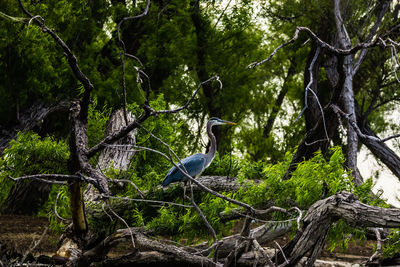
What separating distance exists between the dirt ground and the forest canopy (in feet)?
1.93

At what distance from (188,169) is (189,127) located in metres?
11.5

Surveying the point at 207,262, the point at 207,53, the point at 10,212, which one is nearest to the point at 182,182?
the point at 207,262

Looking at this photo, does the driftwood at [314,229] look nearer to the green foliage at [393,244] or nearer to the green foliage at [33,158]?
the green foliage at [393,244]

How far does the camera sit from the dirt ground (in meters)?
8.90

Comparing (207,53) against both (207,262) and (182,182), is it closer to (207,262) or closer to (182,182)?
(182,182)

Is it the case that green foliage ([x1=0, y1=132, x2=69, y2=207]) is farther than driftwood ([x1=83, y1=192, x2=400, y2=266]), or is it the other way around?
green foliage ([x1=0, y1=132, x2=69, y2=207])

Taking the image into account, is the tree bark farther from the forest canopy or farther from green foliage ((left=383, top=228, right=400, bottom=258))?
green foliage ((left=383, top=228, right=400, bottom=258))

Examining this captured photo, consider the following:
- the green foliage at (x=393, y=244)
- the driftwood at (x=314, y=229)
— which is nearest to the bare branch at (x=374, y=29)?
the green foliage at (x=393, y=244)

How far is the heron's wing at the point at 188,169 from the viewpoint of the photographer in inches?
284

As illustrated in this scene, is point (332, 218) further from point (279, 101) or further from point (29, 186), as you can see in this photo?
point (279, 101)

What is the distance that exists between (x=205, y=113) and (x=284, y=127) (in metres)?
3.61

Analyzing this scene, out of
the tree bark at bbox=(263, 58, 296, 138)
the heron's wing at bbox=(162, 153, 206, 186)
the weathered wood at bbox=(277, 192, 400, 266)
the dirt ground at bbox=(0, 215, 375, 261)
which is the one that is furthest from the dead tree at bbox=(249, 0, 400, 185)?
the tree bark at bbox=(263, 58, 296, 138)

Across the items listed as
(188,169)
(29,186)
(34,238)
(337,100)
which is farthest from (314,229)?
(29,186)

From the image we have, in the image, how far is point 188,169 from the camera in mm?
7332
